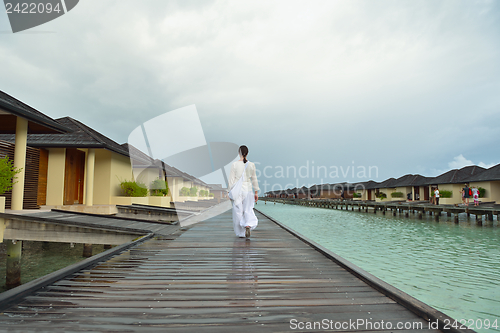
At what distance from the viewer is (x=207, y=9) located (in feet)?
75.4

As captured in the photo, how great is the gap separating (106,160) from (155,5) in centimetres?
1150

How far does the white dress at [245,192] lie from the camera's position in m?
5.73

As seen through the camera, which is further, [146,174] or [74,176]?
[146,174]

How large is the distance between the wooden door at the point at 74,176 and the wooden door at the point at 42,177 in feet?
2.33

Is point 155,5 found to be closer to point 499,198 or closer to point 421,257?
point 421,257

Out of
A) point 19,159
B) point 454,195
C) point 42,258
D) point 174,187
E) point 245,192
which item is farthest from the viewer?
point 454,195

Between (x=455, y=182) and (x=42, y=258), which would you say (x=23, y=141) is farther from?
(x=455, y=182)

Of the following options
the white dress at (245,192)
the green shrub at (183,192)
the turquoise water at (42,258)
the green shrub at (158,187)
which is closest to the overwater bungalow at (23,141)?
the turquoise water at (42,258)

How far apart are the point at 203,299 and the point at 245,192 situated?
3.27m

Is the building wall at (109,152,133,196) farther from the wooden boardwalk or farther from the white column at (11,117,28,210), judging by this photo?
the wooden boardwalk

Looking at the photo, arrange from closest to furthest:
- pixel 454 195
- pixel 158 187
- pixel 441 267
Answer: pixel 441 267
pixel 158 187
pixel 454 195

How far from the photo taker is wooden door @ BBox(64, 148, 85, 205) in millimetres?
11641

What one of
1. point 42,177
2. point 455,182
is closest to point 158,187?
point 42,177

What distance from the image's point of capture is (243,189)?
5766 mm
